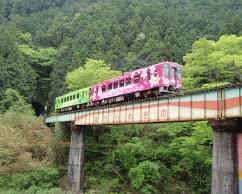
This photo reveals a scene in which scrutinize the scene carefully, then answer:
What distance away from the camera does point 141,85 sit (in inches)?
1262

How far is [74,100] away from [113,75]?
24.5 feet

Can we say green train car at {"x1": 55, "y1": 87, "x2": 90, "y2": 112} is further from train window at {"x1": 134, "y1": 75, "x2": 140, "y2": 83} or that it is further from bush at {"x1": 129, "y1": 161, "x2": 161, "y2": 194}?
bush at {"x1": 129, "y1": 161, "x2": 161, "y2": 194}

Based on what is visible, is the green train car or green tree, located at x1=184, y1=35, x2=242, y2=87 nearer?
green tree, located at x1=184, y1=35, x2=242, y2=87

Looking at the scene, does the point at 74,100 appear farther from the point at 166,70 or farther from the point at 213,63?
the point at 166,70

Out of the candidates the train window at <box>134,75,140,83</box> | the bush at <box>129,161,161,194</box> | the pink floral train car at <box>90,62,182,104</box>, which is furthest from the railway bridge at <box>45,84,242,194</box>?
the bush at <box>129,161,161,194</box>

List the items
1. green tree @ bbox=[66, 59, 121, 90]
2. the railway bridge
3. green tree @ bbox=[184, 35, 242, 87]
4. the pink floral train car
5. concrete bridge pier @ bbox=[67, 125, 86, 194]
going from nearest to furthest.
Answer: the railway bridge, the pink floral train car, green tree @ bbox=[184, 35, 242, 87], concrete bridge pier @ bbox=[67, 125, 86, 194], green tree @ bbox=[66, 59, 121, 90]

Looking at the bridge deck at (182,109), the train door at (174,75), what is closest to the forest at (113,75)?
the train door at (174,75)

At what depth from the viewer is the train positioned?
101ft

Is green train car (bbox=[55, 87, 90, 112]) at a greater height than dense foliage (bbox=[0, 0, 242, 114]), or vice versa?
dense foliage (bbox=[0, 0, 242, 114])

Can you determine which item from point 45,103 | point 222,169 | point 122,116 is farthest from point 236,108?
point 45,103

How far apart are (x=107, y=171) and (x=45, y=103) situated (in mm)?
37502

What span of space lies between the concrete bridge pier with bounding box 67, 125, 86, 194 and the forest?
0.87m

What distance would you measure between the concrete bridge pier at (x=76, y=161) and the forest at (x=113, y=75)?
87cm

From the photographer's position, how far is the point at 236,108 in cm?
1903
